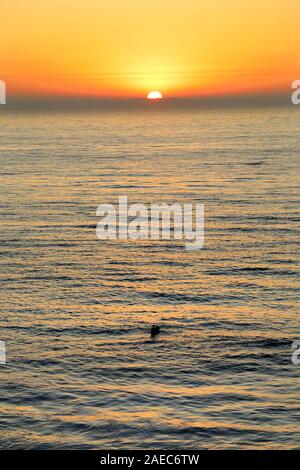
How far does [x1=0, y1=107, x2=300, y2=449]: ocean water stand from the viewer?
101 feet

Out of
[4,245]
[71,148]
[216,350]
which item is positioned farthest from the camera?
[71,148]

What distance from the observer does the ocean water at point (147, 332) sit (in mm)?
30672

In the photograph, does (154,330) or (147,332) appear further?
(147,332)

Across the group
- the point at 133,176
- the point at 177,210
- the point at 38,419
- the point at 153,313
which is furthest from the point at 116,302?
the point at 133,176

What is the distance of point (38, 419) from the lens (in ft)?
102

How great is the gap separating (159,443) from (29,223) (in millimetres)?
45502

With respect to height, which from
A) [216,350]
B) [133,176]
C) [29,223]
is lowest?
[216,350]

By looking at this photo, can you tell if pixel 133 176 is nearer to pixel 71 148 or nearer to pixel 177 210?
pixel 177 210

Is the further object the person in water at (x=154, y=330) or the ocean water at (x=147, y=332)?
the person in water at (x=154, y=330)

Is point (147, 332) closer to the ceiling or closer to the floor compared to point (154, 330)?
closer to the floor

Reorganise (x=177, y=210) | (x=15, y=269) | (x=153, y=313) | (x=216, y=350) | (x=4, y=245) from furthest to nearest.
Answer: (x=177, y=210) < (x=4, y=245) < (x=15, y=269) < (x=153, y=313) < (x=216, y=350)

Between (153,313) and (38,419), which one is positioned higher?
(153,313)

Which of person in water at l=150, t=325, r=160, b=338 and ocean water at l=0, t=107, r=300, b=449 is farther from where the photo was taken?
person in water at l=150, t=325, r=160, b=338

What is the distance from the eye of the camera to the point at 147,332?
135ft
